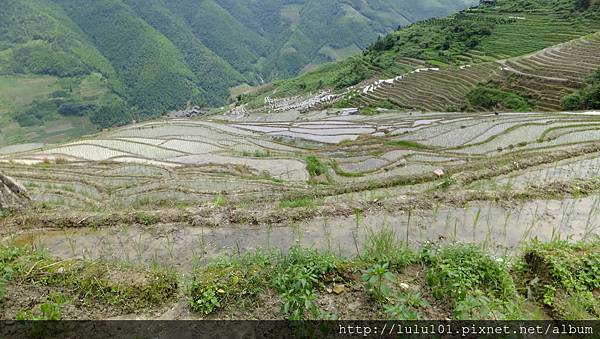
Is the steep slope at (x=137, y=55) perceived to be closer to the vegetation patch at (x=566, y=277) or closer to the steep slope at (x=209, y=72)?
the steep slope at (x=209, y=72)

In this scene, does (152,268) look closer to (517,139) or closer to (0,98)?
(517,139)

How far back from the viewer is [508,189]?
7.46m

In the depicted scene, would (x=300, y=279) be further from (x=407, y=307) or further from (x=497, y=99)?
(x=497, y=99)

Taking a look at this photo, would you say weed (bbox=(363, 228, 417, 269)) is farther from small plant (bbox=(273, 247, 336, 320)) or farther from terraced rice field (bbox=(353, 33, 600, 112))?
terraced rice field (bbox=(353, 33, 600, 112))

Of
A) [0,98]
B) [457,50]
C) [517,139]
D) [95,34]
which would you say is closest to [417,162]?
[517,139]

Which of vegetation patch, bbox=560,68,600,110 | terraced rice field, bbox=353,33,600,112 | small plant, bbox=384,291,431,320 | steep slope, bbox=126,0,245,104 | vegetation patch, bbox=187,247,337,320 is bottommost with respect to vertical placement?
small plant, bbox=384,291,431,320

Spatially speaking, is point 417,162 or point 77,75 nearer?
point 417,162

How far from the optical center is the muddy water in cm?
570

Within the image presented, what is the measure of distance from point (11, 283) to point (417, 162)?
51.5ft

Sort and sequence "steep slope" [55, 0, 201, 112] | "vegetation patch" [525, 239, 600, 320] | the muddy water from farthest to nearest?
"steep slope" [55, 0, 201, 112], the muddy water, "vegetation patch" [525, 239, 600, 320]

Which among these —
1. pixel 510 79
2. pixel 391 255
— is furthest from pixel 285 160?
pixel 510 79

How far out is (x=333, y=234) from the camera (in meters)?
6.09

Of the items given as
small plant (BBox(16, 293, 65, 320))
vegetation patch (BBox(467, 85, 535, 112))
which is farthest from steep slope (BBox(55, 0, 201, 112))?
small plant (BBox(16, 293, 65, 320))

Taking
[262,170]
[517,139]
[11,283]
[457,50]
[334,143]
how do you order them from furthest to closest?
[457,50]
[334,143]
[517,139]
[262,170]
[11,283]
